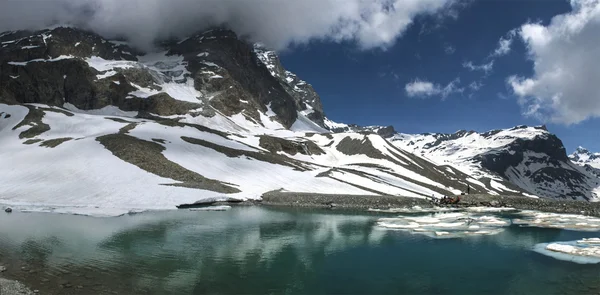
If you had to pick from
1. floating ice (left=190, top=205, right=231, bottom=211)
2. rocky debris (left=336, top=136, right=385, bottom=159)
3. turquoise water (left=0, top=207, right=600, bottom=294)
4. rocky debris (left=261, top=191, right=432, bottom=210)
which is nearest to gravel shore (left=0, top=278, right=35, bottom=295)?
turquoise water (left=0, top=207, right=600, bottom=294)

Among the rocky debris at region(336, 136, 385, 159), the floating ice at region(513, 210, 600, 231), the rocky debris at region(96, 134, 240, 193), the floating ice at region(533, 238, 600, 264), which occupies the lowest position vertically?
the floating ice at region(533, 238, 600, 264)

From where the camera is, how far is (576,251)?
3127 cm

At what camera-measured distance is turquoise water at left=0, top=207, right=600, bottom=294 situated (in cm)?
2272

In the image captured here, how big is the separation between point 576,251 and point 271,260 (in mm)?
24661

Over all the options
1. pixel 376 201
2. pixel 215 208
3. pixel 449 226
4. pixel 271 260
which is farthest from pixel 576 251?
pixel 215 208

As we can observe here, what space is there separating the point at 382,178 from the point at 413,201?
1823 inches

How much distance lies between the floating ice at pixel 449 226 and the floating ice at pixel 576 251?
25.7ft

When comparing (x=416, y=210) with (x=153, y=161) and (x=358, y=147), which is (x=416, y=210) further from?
(x=358, y=147)

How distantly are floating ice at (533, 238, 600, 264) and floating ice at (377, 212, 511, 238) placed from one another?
785cm

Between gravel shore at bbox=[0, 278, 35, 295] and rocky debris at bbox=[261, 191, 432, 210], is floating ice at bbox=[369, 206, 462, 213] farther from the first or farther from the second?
gravel shore at bbox=[0, 278, 35, 295]

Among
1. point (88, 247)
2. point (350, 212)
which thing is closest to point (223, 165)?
point (350, 212)

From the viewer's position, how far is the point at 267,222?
4916 cm

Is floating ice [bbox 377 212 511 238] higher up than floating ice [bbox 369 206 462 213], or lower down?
lower down

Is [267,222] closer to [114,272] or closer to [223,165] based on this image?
[114,272]
